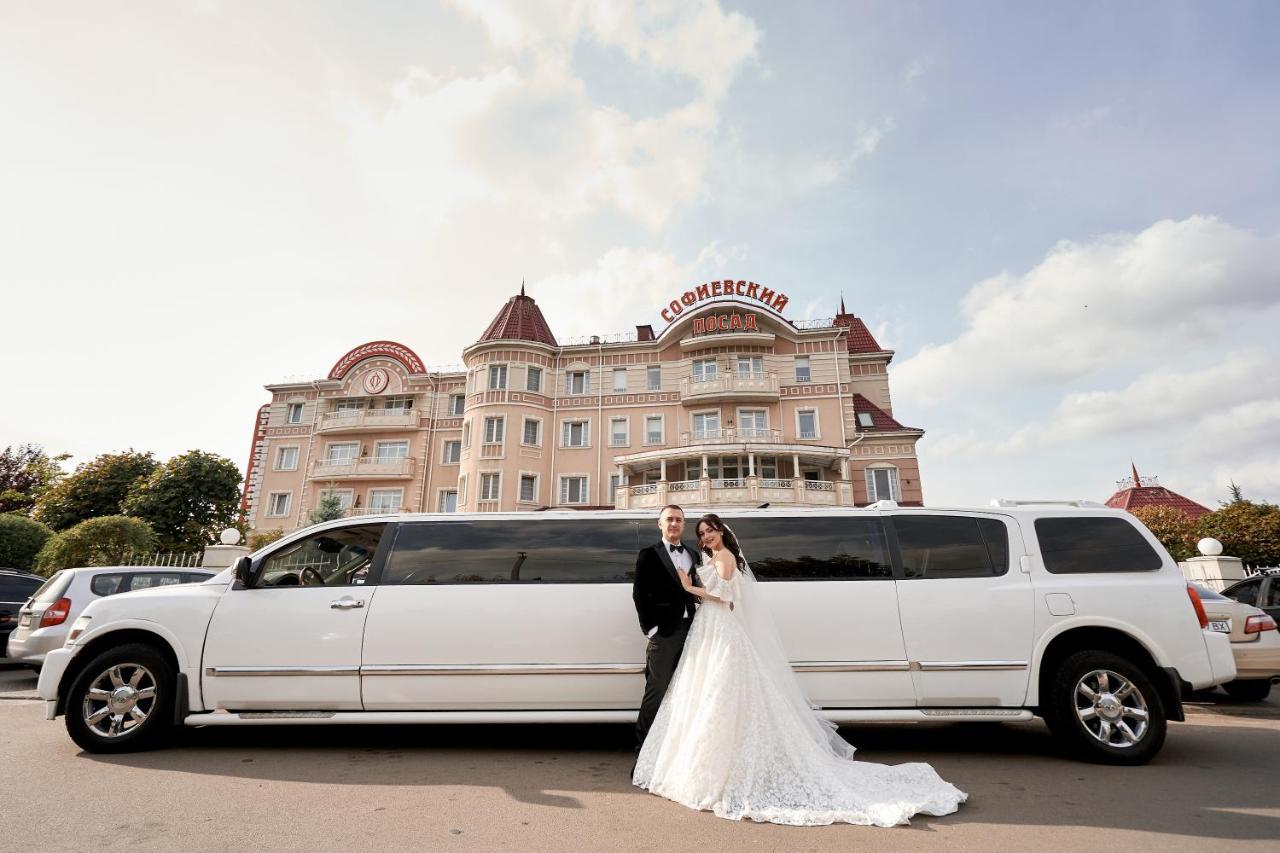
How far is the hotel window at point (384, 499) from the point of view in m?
33.7

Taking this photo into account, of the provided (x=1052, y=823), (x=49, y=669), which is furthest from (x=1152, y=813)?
(x=49, y=669)

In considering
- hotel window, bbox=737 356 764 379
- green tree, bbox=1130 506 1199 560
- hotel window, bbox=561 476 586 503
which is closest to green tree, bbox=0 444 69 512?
hotel window, bbox=561 476 586 503

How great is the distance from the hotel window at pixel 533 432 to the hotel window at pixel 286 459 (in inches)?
621

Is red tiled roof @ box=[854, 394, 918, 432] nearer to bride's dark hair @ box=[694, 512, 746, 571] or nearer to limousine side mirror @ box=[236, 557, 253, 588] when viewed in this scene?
bride's dark hair @ box=[694, 512, 746, 571]

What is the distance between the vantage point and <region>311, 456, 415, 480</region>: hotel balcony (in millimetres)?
33562

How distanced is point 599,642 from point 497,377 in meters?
27.4

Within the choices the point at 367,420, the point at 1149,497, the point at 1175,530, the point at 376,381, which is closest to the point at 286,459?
the point at 367,420

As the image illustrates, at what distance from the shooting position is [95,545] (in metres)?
14.2

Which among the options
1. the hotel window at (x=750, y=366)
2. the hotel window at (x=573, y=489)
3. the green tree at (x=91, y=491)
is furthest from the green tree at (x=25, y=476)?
the hotel window at (x=750, y=366)

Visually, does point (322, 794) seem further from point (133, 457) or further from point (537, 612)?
point (133, 457)

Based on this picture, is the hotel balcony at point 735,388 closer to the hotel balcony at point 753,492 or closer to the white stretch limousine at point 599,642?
the hotel balcony at point 753,492

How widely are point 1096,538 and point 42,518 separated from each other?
39007 mm

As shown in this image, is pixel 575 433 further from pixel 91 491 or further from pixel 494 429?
pixel 91 491

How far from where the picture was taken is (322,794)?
4.23m
